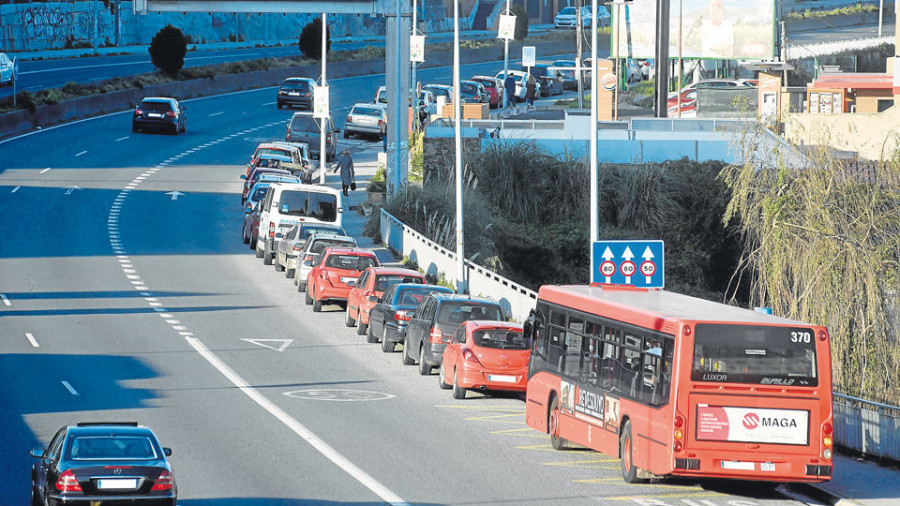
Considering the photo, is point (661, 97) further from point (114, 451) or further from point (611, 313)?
point (114, 451)

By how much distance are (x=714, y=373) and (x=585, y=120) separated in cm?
3755

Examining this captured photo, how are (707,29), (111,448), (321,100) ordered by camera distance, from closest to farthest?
(111,448) → (321,100) → (707,29)

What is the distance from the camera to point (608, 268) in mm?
26844

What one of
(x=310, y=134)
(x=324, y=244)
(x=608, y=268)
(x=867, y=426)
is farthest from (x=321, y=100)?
(x=867, y=426)

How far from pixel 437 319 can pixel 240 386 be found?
3989mm

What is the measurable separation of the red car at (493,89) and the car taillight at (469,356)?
56358 millimetres

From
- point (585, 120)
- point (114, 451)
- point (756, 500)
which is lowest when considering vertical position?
point (756, 500)

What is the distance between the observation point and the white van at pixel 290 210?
133ft

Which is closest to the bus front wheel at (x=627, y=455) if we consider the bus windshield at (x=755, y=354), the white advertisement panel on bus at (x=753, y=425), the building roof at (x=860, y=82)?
the white advertisement panel on bus at (x=753, y=425)

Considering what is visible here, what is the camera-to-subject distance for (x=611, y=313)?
1997cm

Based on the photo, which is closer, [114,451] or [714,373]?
[114,451]

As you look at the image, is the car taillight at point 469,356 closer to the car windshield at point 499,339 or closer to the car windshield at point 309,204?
the car windshield at point 499,339

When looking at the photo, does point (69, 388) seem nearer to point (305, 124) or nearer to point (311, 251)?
point (311, 251)

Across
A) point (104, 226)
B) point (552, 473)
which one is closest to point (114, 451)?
point (552, 473)
